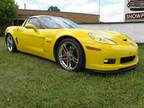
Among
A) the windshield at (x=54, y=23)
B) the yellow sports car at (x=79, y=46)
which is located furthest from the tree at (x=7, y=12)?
the yellow sports car at (x=79, y=46)

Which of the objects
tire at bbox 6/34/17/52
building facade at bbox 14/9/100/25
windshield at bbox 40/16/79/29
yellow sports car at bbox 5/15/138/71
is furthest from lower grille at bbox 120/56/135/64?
building facade at bbox 14/9/100/25

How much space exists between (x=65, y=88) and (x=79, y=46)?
108 cm

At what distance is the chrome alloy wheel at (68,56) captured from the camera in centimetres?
576

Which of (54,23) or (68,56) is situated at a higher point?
(54,23)

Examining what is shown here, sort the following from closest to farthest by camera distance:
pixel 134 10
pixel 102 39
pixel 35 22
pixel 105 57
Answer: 1. pixel 105 57
2. pixel 102 39
3. pixel 35 22
4. pixel 134 10

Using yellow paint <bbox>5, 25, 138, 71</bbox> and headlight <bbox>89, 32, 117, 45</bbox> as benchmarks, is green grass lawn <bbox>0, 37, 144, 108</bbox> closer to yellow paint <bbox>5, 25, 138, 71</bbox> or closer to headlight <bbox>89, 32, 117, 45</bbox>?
yellow paint <bbox>5, 25, 138, 71</bbox>

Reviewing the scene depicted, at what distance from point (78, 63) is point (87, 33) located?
610mm

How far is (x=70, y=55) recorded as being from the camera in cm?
589

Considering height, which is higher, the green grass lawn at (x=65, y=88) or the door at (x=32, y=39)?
the door at (x=32, y=39)

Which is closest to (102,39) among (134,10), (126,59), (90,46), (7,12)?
(90,46)

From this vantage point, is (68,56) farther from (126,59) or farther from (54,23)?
(54,23)

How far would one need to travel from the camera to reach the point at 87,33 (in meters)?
5.73

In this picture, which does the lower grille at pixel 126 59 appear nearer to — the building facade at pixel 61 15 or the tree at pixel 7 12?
the tree at pixel 7 12

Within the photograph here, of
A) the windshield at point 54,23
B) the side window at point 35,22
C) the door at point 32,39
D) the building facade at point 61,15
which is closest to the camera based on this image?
the door at point 32,39
